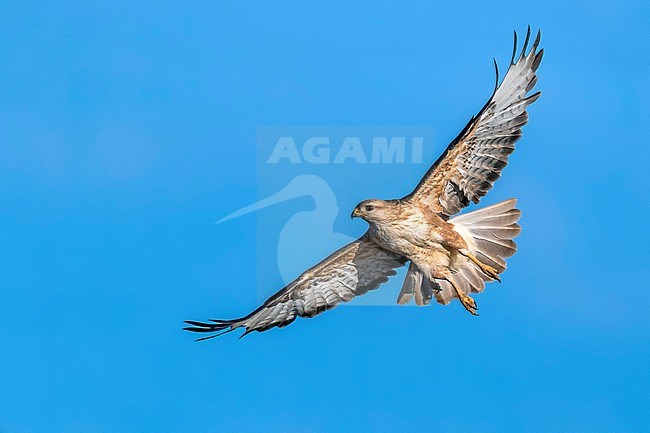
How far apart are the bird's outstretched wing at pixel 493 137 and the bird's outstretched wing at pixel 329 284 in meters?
0.99

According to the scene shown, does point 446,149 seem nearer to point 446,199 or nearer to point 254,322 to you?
point 446,199

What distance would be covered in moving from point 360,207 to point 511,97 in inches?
68.5

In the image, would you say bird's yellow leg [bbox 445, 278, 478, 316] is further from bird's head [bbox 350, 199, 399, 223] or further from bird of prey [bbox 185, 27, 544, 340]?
bird's head [bbox 350, 199, 399, 223]

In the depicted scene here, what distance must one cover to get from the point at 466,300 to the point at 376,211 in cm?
134

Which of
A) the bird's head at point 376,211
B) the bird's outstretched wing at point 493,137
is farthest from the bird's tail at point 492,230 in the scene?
the bird's head at point 376,211

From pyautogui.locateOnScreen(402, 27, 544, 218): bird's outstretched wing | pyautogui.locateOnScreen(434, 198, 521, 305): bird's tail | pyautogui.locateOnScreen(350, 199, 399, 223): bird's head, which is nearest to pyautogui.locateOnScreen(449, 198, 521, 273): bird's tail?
pyautogui.locateOnScreen(434, 198, 521, 305): bird's tail

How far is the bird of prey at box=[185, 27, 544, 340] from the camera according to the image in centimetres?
1118

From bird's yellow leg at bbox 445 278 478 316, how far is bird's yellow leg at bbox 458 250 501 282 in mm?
285

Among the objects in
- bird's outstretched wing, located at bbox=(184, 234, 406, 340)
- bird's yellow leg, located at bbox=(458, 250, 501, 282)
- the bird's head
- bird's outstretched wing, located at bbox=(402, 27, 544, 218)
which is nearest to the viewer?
the bird's head

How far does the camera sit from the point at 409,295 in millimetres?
12023

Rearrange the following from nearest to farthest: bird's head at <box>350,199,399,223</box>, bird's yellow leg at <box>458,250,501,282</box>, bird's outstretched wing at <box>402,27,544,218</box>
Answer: bird's head at <box>350,199,399,223</box> < bird's outstretched wing at <box>402,27,544,218</box> < bird's yellow leg at <box>458,250,501,282</box>

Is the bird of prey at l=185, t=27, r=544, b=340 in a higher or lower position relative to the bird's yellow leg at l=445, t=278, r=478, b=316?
higher

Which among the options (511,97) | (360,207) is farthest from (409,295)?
(511,97)

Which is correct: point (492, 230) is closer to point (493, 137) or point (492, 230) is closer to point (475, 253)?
point (475, 253)
